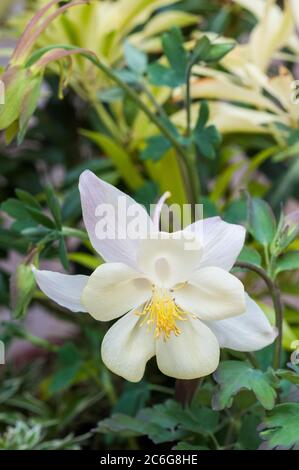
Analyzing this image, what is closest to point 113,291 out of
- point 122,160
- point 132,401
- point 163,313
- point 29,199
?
point 163,313

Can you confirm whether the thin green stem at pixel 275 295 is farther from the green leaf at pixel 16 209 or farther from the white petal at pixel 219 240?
the green leaf at pixel 16 209

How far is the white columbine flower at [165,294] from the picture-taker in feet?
1.17

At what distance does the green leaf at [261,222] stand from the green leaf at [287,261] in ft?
0.04

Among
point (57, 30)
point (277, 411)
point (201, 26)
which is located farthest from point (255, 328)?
point (201, 26)

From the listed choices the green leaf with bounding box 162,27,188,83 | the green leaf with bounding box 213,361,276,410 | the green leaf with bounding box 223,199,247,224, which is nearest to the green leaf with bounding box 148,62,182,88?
the green leaf with bounding box 162,27,188,83

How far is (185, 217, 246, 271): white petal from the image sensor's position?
1.19ft

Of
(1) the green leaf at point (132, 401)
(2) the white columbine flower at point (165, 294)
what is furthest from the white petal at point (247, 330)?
(1) the green leaf at point (132, 401)

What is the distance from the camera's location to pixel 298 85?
64 cm

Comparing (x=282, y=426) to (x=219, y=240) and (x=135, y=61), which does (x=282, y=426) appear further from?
(x=135, y=61)

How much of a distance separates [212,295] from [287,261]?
0.08 metres

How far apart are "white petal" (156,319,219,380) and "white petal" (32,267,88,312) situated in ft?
0.16

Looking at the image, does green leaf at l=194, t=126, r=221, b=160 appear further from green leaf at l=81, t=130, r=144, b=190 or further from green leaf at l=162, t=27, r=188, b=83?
green leaf at l=81, t=130, r=144, b=190

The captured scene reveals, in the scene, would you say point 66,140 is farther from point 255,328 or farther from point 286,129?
point 255,328
